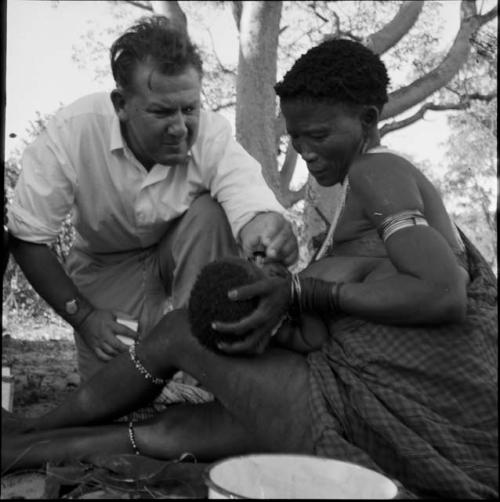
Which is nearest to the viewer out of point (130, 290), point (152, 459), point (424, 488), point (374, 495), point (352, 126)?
point (374, 495)

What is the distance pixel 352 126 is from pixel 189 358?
829 millimetres

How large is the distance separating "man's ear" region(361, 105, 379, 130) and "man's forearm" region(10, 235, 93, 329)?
1273mm

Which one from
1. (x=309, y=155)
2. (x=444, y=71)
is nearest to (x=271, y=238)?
(x=309, y=155)

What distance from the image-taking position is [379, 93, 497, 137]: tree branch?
37.7 ft

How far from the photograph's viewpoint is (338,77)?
221cm

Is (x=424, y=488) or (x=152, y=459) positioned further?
(x=152, y=459)

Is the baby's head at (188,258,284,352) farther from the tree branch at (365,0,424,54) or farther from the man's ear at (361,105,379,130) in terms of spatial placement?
the tree branch at (365,0,424,54)

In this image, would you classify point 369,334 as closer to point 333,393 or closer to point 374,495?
point 333,393

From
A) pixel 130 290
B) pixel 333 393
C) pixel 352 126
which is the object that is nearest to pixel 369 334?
pixel 333 393

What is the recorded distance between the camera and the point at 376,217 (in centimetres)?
195

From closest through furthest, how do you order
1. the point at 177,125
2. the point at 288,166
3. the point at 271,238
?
the point at 271,238 < the point at 177,125 < the point at 288,166

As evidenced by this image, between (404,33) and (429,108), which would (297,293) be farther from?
(429,108)

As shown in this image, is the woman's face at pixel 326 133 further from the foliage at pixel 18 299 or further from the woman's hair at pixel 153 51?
the foliage at pixel 18 299

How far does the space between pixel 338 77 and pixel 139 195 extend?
3.72ft
